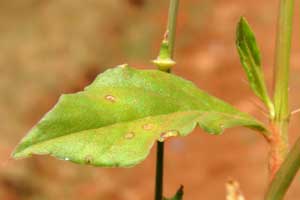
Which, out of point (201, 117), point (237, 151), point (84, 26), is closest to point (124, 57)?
point (84, 26)

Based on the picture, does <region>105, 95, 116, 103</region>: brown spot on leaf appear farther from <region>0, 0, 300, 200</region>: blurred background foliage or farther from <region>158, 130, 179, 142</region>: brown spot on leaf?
<region>0, 0, 300, 200</region>: blurred background foliage

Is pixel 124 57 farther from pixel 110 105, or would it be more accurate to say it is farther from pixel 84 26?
pixel 110 105

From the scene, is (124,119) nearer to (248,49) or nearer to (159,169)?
(159,169)

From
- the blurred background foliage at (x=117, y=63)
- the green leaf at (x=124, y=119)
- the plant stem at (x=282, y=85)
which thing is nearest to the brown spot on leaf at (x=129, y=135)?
the green leaf at (x=124, y=119)

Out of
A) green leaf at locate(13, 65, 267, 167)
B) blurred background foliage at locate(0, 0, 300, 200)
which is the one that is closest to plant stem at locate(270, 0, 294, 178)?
green leaf at locate(13, 65, 267, 167)

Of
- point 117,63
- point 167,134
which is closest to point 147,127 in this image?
→ point 167,134
